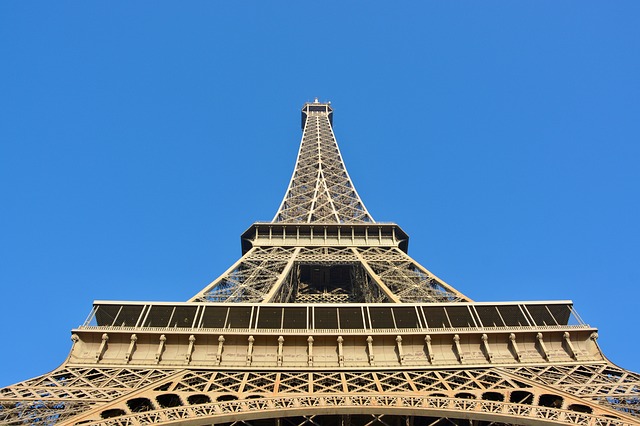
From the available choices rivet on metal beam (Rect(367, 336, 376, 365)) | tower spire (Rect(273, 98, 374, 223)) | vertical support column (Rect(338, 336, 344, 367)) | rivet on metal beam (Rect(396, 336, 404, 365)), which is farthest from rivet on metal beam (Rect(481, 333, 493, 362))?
tower spire (Rect(273, 98, 374, 223))

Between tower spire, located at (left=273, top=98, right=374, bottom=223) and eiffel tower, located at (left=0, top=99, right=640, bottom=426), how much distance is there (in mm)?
16523

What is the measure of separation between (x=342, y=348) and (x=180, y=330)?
6.66 meters

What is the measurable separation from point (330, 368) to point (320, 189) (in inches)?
1233

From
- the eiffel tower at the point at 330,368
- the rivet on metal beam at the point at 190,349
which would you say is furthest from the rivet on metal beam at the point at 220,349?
the rivet on metal beam at the point at 190,349

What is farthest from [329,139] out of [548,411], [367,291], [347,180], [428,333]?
[548,411]

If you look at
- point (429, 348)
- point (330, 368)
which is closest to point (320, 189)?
point (429, 348)

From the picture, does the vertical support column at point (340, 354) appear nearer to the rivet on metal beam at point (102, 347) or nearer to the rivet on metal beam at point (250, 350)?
the rivet on metal beam at point (250, 350)

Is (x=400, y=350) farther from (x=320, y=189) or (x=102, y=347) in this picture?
(x=320, y=189)

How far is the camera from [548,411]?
1753 centimetres

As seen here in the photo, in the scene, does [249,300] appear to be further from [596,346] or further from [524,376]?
[596,346]

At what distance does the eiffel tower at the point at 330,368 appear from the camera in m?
17.9

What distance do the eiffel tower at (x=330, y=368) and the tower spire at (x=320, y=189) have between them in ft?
54.2

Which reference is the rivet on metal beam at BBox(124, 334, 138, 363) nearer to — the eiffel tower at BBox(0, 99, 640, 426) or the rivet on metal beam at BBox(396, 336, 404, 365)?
the eiffel tower at BBox(0, 99, 640, 426)

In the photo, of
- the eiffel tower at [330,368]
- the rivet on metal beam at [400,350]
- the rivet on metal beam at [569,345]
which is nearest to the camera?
the eiffel tower at [330,368]
